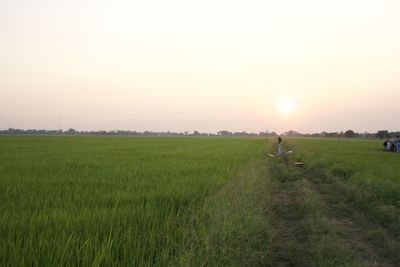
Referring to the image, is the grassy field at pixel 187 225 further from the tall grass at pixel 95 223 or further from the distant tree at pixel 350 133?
the distant tree at pixel 350 133

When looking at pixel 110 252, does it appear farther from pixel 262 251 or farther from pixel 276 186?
pixel 276 186

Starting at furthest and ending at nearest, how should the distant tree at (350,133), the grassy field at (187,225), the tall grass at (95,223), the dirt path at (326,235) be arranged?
the distant tree at (350,133) → the dirt path at (326,235) → the grassy field at (187,225) → the tall grass at (95,223)

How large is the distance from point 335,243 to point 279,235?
75 centimetres

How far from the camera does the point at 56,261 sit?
8.84ft

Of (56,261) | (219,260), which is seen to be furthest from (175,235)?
(56,261)

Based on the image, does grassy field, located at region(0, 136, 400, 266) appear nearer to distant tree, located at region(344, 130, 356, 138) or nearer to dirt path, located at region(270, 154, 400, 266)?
dirt path, located at region(270, 154, 400, 266)

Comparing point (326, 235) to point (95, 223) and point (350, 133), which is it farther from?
point (350, 133)

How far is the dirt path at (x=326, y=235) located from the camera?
382cm

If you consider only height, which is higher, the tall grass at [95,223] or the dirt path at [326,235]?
the tall grass at [95,223]

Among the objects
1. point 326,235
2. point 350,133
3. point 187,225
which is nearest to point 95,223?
point 187,225

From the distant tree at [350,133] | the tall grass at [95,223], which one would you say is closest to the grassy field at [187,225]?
the tall grass at [95,223]

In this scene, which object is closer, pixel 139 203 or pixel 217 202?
pixel 139 203

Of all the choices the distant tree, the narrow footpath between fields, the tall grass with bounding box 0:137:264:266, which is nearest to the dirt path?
the narrow footpath between fields

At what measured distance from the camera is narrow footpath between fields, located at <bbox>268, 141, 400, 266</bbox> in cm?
383
